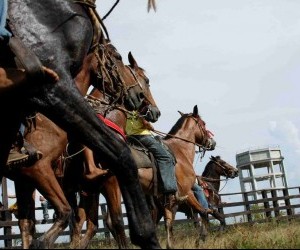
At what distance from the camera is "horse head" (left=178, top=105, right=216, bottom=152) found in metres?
14.4

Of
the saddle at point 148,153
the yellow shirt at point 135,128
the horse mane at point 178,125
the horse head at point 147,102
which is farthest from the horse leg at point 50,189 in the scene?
the horse mane at point 178,125

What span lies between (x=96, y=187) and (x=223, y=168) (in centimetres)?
1461

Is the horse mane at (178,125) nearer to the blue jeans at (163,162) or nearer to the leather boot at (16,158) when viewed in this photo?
the blue jeans at (163,162)

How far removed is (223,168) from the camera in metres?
22.6

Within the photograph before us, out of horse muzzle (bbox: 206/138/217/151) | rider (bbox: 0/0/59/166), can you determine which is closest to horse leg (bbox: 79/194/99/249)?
rider (bbox: 0/0/59/166)

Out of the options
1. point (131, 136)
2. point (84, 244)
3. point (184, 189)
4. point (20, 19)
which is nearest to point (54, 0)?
point (20, 19)

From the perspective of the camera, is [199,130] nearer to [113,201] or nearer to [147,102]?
[147,102]

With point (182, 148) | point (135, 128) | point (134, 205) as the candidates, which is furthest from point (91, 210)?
point (134, 205)

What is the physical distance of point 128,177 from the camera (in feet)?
12.9

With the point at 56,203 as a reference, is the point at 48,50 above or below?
above

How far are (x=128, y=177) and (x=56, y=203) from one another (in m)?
3.13

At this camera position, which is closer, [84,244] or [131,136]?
[84,244]

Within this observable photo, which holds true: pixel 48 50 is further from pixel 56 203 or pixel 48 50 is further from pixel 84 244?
pixel 84 244

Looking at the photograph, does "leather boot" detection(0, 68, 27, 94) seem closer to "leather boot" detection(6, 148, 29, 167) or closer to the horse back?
the horse back
